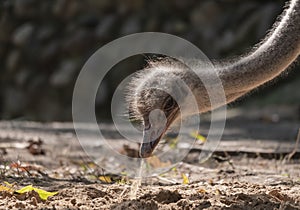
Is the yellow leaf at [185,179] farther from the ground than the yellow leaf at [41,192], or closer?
farther from the ground

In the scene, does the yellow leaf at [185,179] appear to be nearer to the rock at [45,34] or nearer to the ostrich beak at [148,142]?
the ostrich beak at [148,142]

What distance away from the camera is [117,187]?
266cm

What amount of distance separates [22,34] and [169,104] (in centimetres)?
602

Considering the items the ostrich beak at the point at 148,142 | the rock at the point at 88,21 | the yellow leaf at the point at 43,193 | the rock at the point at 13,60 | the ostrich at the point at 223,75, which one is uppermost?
the rock at the point at 88,21

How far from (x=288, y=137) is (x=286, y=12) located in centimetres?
203

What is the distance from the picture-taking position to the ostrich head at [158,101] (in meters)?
2.35

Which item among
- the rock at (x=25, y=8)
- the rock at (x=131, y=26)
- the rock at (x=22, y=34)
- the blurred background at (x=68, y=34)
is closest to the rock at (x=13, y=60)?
the blurred background at (x=68, y=34)

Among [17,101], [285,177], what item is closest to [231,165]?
[285,177]

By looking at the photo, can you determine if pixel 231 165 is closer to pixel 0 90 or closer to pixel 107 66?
pixel 107 66

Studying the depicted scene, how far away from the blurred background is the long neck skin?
4590 millimetres

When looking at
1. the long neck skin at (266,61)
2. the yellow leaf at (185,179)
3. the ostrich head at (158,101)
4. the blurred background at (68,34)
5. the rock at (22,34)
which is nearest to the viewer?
the ostrich head at (158,101)

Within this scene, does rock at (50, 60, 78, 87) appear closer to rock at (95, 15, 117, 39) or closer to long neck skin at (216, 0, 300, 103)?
rock at (95, 15, 117, 39)

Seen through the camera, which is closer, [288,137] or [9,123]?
[288,137]

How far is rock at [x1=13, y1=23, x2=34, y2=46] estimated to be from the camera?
8.10 metres
